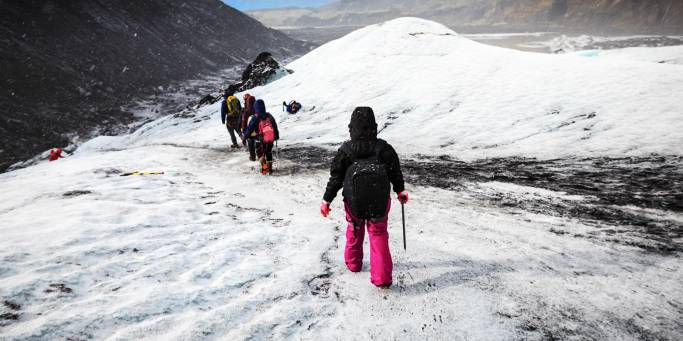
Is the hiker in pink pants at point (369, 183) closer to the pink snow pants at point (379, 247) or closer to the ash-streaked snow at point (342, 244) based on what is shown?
the pink snow pants at point (379, 247)

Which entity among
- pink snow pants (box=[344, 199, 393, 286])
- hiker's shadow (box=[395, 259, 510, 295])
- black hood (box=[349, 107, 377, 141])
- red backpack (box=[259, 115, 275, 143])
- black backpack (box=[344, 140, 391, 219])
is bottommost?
hiker's shadow (box=[395, 259, 510, 295])

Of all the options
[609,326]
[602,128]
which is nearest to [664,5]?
[602,128]

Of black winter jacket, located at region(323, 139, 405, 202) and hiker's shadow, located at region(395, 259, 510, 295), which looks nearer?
black winter jacket, located at region(323, 139, 405, 202)

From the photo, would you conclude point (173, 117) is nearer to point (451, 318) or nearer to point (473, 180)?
point (473, 180)

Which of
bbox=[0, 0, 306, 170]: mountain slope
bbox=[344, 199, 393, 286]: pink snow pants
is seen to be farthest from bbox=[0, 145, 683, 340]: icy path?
bbox=[0, 0, 306, 170]: mountain slope

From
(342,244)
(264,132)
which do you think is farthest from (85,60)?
(342,244)

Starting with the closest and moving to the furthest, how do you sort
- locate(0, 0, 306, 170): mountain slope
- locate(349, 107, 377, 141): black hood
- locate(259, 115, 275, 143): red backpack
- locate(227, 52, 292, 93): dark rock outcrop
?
locate(349, 107, 377, 141): black hood → locate(259, 115, 275, 143): red backpack → locate(227, 52, 292, 93): dark rock outcrop → locate(0, 0, 306, 170): mountain slope

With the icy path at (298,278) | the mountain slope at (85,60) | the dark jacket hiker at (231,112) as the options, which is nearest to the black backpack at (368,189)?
the icy path at (298,278)

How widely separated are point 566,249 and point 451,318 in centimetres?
242

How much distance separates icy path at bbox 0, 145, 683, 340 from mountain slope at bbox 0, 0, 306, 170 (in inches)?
1281

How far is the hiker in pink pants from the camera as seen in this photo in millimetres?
3652

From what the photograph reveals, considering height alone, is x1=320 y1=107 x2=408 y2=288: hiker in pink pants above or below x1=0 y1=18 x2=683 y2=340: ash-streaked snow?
above

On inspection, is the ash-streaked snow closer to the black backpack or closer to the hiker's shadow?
the hiker's shadow

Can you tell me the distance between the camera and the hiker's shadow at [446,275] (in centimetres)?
390
